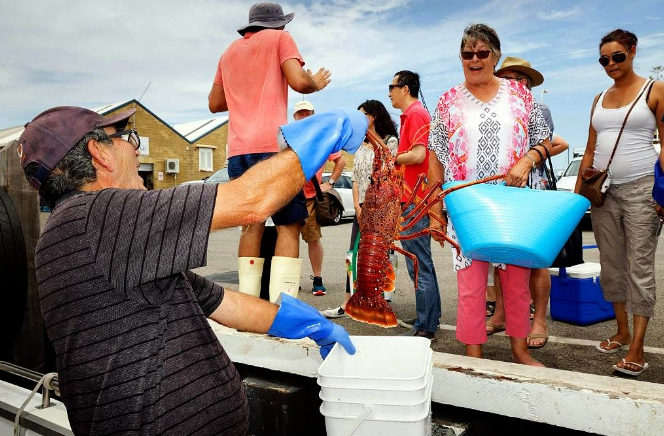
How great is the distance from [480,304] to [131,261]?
8.22 feet

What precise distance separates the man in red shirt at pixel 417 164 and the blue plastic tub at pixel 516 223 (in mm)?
1131

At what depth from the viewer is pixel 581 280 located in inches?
180

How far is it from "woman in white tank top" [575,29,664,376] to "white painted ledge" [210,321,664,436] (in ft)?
3.21

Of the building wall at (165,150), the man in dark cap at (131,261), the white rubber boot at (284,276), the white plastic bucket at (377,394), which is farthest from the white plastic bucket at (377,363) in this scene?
the building wall at (165,150)

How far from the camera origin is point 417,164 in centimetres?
425

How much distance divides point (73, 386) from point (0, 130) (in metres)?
34.1

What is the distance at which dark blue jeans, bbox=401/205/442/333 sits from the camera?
420cm

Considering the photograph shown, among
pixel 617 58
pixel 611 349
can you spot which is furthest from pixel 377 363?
pixel 617 58

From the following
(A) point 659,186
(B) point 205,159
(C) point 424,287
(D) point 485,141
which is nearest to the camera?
(A) point 659,186

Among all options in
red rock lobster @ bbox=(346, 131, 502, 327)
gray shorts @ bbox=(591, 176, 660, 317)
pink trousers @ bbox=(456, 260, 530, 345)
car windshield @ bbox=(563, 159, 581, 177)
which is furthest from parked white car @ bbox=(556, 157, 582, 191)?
red rock lobster @ bbox=(346, 131, 502, 327)

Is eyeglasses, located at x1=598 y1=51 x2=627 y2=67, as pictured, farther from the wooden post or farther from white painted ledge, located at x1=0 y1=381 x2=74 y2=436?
the wooden post

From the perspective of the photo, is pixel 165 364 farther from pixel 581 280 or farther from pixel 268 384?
pixel 581 280

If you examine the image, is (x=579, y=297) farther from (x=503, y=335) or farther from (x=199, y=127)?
(x=199, y=127)

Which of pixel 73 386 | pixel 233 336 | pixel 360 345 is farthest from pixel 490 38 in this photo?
pixel 73 386
